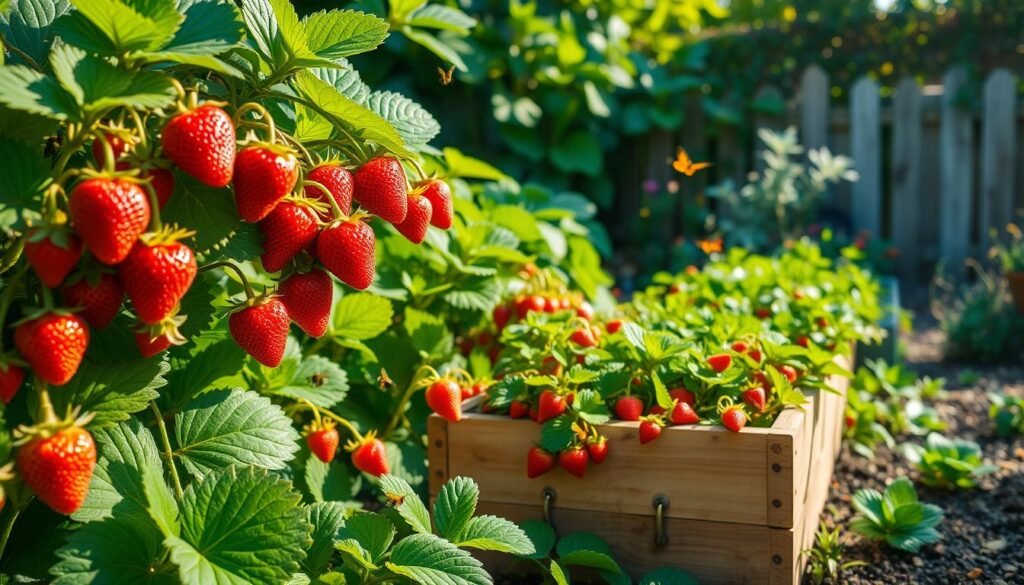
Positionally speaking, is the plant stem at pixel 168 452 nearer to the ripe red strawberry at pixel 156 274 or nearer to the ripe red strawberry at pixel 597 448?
the ripe red strawberry at pixel 156 274

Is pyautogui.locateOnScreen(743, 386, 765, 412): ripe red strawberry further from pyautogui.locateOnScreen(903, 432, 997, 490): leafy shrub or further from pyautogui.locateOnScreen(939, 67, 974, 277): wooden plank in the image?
pyautogui.locateOnScreen(939, 67, 974, 277): wooden plank

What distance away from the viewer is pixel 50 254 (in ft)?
3.18

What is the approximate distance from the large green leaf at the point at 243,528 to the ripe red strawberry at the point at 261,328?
0.47 feet

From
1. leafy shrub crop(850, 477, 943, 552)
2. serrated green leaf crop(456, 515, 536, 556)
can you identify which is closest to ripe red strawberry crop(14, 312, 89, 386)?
serrated green leaf crop(456, 515, 536, 556)

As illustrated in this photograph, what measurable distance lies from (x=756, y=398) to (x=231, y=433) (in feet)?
2.97

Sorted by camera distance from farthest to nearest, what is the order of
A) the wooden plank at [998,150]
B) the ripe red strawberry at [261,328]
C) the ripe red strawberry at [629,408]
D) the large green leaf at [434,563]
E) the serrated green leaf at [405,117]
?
the wooden plank at [998,150] < the ripe red strawberry at [629,408] < the serrated green leaf at [405,117] < the large green leaf at [434,563] < the ripe red strawberry at [261,328]

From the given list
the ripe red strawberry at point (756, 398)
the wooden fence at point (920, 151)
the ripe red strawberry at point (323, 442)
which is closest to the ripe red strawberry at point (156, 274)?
the ripe red strawberry at point (323, 442)

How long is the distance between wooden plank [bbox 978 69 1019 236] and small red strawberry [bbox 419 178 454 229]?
4757 millimetres

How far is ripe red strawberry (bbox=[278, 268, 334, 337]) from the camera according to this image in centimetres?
120

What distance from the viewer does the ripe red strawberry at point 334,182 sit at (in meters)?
1.20

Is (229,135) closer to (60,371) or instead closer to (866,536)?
(60,371)

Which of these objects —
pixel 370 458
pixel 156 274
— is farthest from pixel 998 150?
pixel 156 274

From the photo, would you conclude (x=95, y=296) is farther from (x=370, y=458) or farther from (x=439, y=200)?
(x=370, y=458)

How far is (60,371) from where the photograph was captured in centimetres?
98
